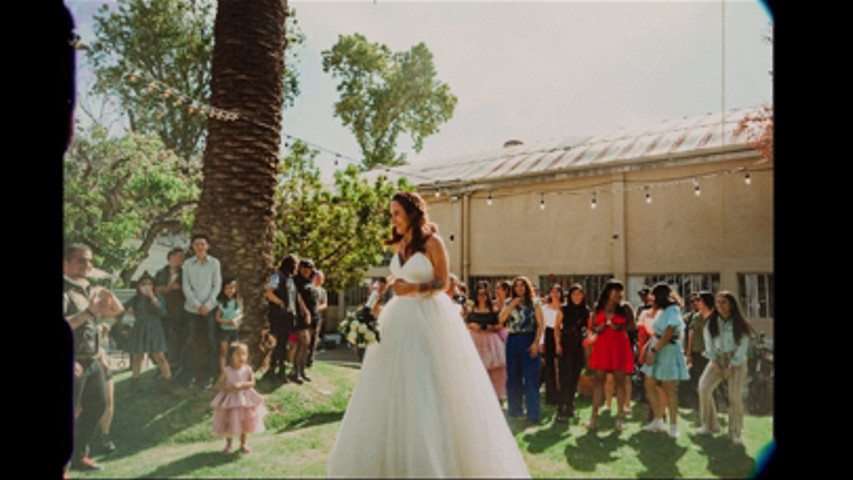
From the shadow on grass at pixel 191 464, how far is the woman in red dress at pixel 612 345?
12.8 feet

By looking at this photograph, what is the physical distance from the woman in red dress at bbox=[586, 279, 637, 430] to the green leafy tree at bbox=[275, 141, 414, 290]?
540cm

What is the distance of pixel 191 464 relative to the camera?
191 inches

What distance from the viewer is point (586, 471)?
4.79 metres

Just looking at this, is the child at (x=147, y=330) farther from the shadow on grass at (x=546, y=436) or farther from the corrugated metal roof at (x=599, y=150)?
the corrugated metal roof at (x=599, y=150)

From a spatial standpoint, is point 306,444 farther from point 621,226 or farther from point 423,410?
point 621,226

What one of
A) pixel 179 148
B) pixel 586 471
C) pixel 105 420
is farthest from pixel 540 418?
pixel 179 148

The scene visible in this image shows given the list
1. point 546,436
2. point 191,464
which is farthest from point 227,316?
point 546,436

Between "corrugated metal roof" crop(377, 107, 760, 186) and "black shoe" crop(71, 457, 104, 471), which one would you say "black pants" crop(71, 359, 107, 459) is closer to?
"black shoe" crop(71, 457, 104, 471)

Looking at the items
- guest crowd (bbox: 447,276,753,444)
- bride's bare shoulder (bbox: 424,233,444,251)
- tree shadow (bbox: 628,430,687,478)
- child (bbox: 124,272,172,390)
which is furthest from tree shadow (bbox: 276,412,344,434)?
tree shadow (bbox: 628,430,687,478)

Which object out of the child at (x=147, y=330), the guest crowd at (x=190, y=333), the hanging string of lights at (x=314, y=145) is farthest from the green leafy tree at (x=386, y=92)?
the child at (x=147, y=330)

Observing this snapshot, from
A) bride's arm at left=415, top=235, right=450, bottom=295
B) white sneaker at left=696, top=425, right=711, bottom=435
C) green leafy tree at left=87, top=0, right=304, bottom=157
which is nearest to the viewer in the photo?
bride's arm at left=415, top=235, right=450, bottom=295

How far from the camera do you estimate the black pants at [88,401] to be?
15.8ft

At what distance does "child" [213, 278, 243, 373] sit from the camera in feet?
21.8
